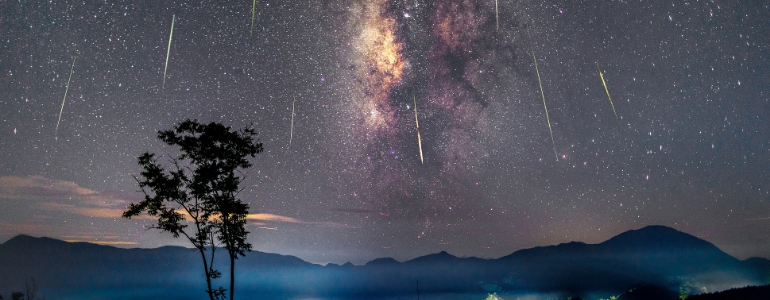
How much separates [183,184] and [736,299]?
106 m

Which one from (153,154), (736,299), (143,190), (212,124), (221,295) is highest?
(212,124)

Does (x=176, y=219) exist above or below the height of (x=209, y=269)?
above

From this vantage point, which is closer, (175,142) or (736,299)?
(175,142)

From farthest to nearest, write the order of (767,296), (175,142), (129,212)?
(767,296) → (175,142) → (129,212)

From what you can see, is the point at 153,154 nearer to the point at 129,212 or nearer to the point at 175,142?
the point at 175,142

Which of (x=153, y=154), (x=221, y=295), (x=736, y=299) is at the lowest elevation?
(x=736, y=299)

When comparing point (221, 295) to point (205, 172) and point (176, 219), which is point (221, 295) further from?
point (205, 172)

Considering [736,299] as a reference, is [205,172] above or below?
above

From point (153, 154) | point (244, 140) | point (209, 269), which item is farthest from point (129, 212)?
point (244, 140)

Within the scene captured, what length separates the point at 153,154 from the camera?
22.0 metres

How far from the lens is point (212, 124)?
888 inches

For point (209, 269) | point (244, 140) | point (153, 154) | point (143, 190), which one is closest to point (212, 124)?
point (244, 140)

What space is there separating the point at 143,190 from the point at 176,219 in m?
2.19

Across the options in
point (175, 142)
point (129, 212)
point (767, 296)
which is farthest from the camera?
point (767, 296)
